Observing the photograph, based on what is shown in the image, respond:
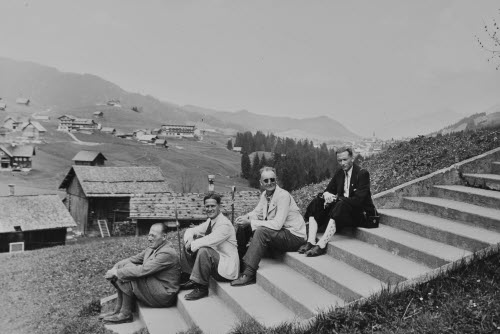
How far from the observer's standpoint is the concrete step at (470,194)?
622 centimetres

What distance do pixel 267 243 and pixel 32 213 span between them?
30881 mm

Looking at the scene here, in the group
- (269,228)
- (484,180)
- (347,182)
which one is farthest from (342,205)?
(484,180)

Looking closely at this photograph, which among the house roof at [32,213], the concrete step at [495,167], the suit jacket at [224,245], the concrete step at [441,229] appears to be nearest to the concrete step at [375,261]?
the concrete step at [441,229]

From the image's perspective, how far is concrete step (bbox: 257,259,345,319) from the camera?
472 cm

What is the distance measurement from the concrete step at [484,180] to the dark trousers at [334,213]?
8.41ft

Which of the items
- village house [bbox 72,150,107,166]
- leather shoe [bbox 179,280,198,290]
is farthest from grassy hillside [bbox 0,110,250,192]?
leather shoe [bbox 179,280,198,290]

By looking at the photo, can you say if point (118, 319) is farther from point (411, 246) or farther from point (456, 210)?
point (456, 210)

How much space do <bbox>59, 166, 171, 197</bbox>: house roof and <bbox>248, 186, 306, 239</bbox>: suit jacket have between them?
35.1 metres

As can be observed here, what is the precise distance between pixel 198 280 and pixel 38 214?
99.4 ft

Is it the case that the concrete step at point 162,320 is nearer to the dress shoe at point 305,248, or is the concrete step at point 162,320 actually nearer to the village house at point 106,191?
the dress shoe at point 305,248

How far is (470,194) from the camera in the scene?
659 centimetres

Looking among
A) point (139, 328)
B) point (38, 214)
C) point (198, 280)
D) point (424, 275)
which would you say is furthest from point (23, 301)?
point (38, 214)

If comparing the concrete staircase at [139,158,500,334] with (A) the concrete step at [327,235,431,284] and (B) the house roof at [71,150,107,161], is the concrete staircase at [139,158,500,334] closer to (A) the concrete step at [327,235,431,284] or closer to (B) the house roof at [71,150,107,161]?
(A) the concrete step at [327,235,431,284]

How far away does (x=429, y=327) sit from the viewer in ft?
12.5
